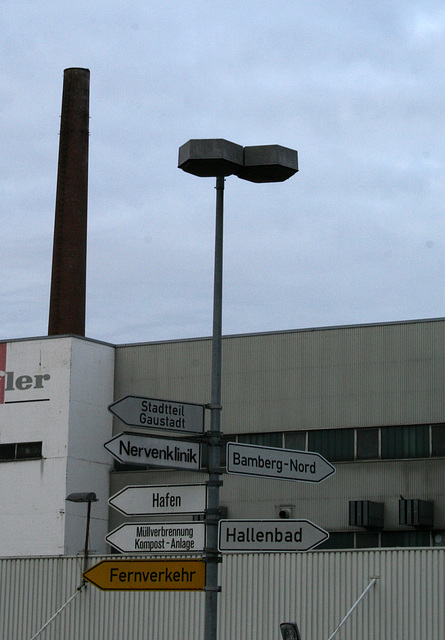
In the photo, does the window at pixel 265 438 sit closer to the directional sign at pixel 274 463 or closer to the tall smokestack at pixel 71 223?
the tall smokestack at pixel 71 223

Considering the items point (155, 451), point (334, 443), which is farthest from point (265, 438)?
point (155, 451)

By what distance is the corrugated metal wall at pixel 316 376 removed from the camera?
1208 inches

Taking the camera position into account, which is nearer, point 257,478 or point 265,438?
point 257,478

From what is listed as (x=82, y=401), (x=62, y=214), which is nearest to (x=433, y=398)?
(x=82, y=401)

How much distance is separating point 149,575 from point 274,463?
1.72m

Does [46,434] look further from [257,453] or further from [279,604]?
[257,453]

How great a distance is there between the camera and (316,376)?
105 feet

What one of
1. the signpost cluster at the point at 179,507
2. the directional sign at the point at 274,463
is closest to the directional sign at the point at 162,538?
the signpost cluster at the point at 179,507

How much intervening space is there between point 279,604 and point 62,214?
75.7ft

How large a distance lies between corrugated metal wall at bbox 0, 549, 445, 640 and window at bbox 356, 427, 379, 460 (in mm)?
9895

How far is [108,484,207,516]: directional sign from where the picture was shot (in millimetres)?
11242

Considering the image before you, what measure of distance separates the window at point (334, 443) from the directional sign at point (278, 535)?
19835mm

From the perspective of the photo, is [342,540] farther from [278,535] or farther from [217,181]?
[217,181]

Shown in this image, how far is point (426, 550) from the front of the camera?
19.8m
